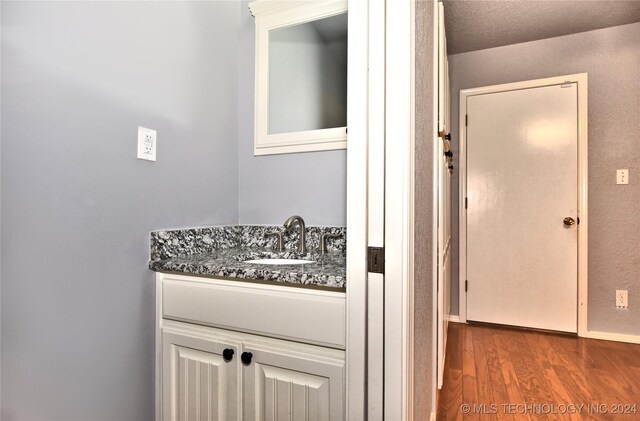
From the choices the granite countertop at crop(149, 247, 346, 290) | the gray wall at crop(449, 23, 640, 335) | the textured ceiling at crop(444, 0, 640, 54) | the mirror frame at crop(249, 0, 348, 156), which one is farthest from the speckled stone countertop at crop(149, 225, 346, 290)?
the gray wall at crop(449, 23, 640, 335)

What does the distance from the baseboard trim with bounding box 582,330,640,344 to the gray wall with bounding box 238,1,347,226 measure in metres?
2.46

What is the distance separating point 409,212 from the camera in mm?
761

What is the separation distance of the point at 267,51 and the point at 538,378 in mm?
2283

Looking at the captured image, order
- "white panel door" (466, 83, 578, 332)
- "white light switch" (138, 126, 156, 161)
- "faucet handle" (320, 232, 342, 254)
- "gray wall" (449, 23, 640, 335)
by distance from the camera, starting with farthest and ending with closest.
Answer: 1. "white panel door" (466, 83, 578, 332)
2. "gray wall" (449, 23, 640, 335)
3. "faucet handle" (320, 232, 342, 254)
4. "white light switch" (138, 126, 156, 161)

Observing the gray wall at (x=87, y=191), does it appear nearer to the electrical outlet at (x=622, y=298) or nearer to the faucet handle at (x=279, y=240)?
the faucet handle at (x=279, y=240)

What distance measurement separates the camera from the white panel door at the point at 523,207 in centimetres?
271

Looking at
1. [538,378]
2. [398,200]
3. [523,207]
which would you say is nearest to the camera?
[398,200]

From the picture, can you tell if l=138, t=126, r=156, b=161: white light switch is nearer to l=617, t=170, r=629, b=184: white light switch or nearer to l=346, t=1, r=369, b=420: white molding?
l=346, t=1, r=369, b=420: white molding

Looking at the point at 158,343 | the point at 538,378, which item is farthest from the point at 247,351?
the point at 538,378

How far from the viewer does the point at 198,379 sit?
3.53 feet

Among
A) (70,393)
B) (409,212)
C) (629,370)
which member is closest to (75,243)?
(70,393)

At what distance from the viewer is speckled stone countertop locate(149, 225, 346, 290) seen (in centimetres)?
94

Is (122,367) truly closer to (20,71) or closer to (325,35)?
(20,71)

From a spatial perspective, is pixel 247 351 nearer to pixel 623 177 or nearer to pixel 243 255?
pixel 243 255
